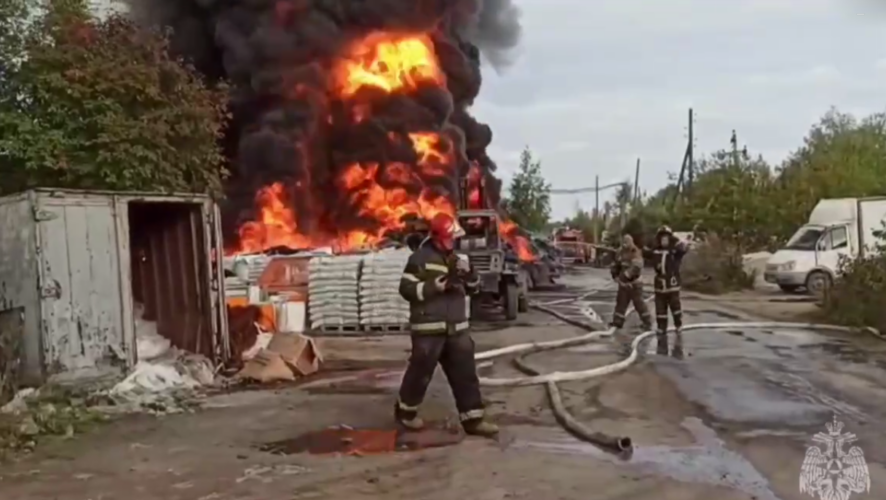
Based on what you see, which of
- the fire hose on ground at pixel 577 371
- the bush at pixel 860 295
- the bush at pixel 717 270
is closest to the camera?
the fire hose on ground at pixel 577 371

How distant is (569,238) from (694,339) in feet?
130

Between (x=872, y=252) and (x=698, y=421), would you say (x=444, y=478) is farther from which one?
(x=872, y=252)

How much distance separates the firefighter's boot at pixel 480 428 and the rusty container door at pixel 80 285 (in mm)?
3985

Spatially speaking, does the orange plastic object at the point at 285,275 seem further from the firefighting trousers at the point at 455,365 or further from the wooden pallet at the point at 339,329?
the firefighting trousers at the point at 455,365

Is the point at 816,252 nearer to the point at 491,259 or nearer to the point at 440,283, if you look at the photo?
the point at 491,259

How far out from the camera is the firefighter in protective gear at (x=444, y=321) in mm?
7148

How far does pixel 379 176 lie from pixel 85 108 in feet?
46.0

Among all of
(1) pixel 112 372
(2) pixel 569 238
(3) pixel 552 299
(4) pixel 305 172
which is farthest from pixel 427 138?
(2) pixel 569 238

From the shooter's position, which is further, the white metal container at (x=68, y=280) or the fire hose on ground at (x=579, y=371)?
the white metal container at (x=68, y=280)

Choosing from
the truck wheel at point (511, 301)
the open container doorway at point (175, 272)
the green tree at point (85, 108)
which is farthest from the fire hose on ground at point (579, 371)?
the green tree at point (85, 108)

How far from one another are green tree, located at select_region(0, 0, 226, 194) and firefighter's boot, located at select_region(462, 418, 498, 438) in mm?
8244

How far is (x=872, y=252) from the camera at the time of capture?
1716 centimetres

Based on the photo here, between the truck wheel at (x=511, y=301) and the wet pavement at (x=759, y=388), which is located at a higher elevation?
the truck wheel at (x=511, y=301)

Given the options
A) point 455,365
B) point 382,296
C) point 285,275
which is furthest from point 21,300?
point 285,275
